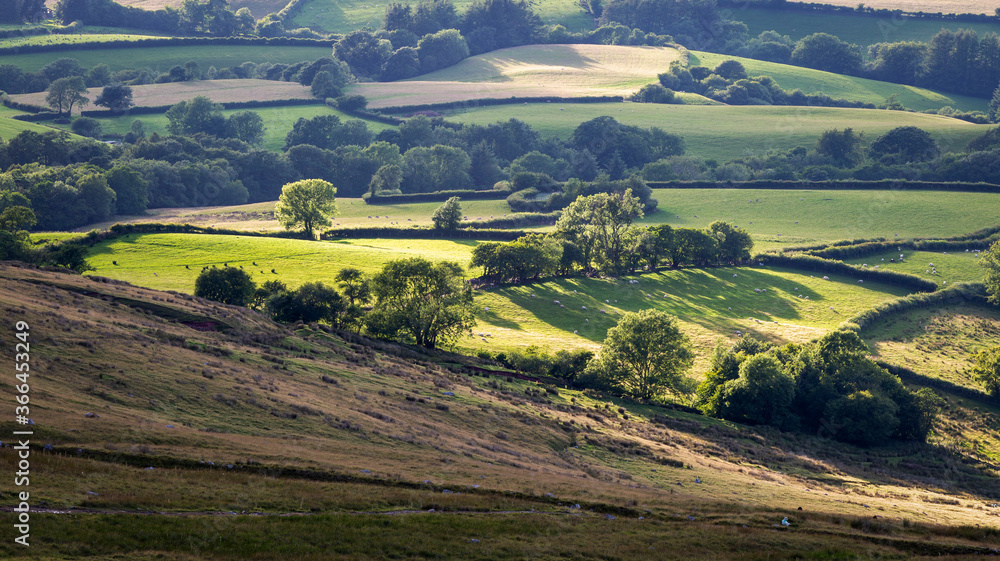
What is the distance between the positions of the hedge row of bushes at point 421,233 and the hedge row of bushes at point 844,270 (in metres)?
41.2

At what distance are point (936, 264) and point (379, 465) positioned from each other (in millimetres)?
112838

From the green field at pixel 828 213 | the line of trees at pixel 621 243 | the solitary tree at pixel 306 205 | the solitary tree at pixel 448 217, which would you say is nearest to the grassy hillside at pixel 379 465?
the line of trees at pixel 621 243

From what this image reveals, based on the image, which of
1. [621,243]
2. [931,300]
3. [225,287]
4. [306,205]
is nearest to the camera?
[225,287]

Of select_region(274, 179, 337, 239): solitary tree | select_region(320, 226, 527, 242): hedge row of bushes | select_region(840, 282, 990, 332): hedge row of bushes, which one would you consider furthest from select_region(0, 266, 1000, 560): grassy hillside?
select_region(274, 179, 337, 239): solitary tree

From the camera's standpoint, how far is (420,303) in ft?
268

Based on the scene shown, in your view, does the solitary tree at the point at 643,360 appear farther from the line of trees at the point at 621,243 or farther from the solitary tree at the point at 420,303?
the line of trees at the point at 621,243

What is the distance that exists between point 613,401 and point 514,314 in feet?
89.7

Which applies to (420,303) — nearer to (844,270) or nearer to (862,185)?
(844,270)

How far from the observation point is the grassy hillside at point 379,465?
27734 millimetres

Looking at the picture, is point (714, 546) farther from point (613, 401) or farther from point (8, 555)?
point (613, 401)

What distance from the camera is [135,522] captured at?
25.9 metres

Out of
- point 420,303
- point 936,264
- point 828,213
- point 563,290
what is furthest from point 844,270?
point 420,303

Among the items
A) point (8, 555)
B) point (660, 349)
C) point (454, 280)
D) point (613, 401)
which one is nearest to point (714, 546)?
point (8, 555)

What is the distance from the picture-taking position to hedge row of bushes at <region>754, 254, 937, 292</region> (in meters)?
112
